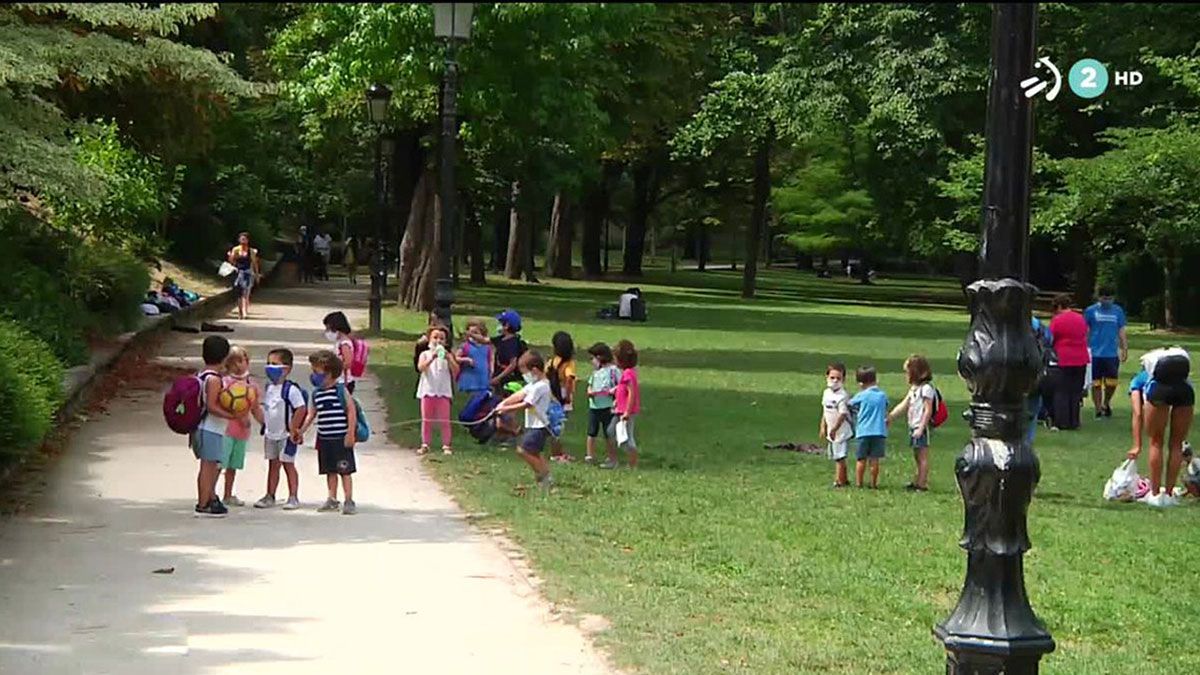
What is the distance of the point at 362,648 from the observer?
27.8ft

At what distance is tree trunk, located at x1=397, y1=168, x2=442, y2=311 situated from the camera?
121 ft

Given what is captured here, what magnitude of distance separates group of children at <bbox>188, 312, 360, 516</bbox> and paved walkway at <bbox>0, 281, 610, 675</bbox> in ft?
0.92

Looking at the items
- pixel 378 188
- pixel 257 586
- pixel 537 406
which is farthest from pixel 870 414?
pixel 378 188

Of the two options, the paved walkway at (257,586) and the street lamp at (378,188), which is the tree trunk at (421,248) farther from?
the paved walkway at (257,586)

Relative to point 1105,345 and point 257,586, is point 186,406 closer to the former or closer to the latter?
point 257,586

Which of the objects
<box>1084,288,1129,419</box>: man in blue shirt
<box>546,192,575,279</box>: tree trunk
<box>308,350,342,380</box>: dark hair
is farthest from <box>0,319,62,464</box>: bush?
<box>546,192,575,279</box>: tree trunk

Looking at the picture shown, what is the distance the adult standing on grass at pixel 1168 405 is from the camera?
14141 millimetres

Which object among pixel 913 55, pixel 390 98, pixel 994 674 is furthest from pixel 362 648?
pixel 913 55

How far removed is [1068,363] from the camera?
19.8m

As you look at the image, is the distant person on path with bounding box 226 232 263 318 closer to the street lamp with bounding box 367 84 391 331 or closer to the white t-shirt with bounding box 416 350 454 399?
the street lamp with bounding box 367 84 391 331

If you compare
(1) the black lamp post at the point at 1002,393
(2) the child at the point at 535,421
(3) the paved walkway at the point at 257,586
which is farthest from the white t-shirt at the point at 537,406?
(1) the black lamp post at the point at 1002,393

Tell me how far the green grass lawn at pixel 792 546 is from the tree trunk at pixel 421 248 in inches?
521

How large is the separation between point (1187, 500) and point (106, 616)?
9.70 m

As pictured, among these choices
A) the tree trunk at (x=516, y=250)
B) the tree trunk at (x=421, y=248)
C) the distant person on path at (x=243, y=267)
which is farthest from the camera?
the tree trunk at (x=516, y=250)
